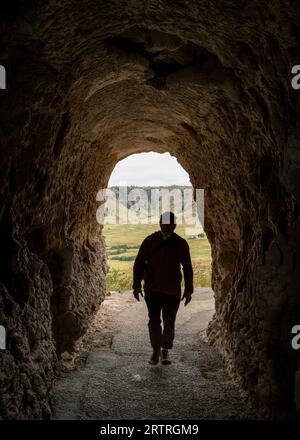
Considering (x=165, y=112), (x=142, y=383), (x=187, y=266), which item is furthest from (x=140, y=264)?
(x=165, y=112)

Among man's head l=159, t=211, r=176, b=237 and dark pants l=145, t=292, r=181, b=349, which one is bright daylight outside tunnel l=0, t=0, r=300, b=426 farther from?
man's head l=159, t=211, r=176, b=237

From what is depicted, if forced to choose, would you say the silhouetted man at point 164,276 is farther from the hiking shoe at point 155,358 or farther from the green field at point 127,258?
the green field at point 127,258

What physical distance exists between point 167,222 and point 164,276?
707mm

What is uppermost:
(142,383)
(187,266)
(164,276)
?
(187,266)

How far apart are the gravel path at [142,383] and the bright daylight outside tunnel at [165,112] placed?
21cm

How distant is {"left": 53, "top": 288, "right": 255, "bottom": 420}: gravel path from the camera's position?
4.14m

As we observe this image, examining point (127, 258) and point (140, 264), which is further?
point (127, 258)

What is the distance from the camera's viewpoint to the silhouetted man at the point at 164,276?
546 centimetres

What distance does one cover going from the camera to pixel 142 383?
491cm

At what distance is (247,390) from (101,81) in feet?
12.1

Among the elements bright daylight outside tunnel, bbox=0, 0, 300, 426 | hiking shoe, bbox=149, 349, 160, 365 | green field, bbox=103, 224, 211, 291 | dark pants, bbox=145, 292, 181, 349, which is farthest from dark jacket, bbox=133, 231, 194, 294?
green field, bbox=103, 224, 211, 291

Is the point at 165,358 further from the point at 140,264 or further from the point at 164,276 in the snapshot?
the point at 140,264

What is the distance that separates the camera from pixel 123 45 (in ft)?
13.8
